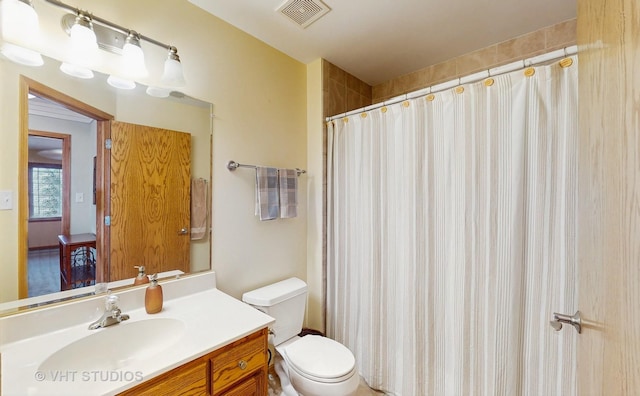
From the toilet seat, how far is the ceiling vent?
1976 mm

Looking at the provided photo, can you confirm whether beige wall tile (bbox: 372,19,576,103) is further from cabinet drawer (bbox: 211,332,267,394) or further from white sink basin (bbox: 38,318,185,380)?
white sink basin (bbox: 38,318,185,380)

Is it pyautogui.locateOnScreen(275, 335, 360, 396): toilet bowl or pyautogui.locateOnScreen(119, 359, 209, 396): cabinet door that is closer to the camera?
pyautogui.locateOnScreen(119, 359, 209, 396): cabinet door

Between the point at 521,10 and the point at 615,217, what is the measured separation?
1.70m

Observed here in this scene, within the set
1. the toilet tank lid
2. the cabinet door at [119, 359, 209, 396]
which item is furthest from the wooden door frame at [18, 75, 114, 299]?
the toilet tank lid

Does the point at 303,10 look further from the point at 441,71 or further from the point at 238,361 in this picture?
the point at 238,361

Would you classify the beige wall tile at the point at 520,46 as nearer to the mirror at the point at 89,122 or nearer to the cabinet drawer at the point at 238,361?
the mirror at the point at 89,122

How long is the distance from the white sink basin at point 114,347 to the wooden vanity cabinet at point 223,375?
7.1 inches

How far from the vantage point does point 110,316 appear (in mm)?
1028

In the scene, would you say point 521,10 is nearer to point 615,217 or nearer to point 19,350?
point 615,217

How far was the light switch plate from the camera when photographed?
0.91 m

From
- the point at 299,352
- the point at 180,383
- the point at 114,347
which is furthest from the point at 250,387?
the point at 114,347

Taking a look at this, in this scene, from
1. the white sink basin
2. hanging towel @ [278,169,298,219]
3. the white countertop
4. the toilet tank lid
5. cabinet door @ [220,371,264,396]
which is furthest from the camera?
hanging towel @ [278,169,298,219]

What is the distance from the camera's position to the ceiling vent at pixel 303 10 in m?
1.40

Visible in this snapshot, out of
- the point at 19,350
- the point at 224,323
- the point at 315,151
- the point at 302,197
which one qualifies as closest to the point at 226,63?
the point at 315,151
